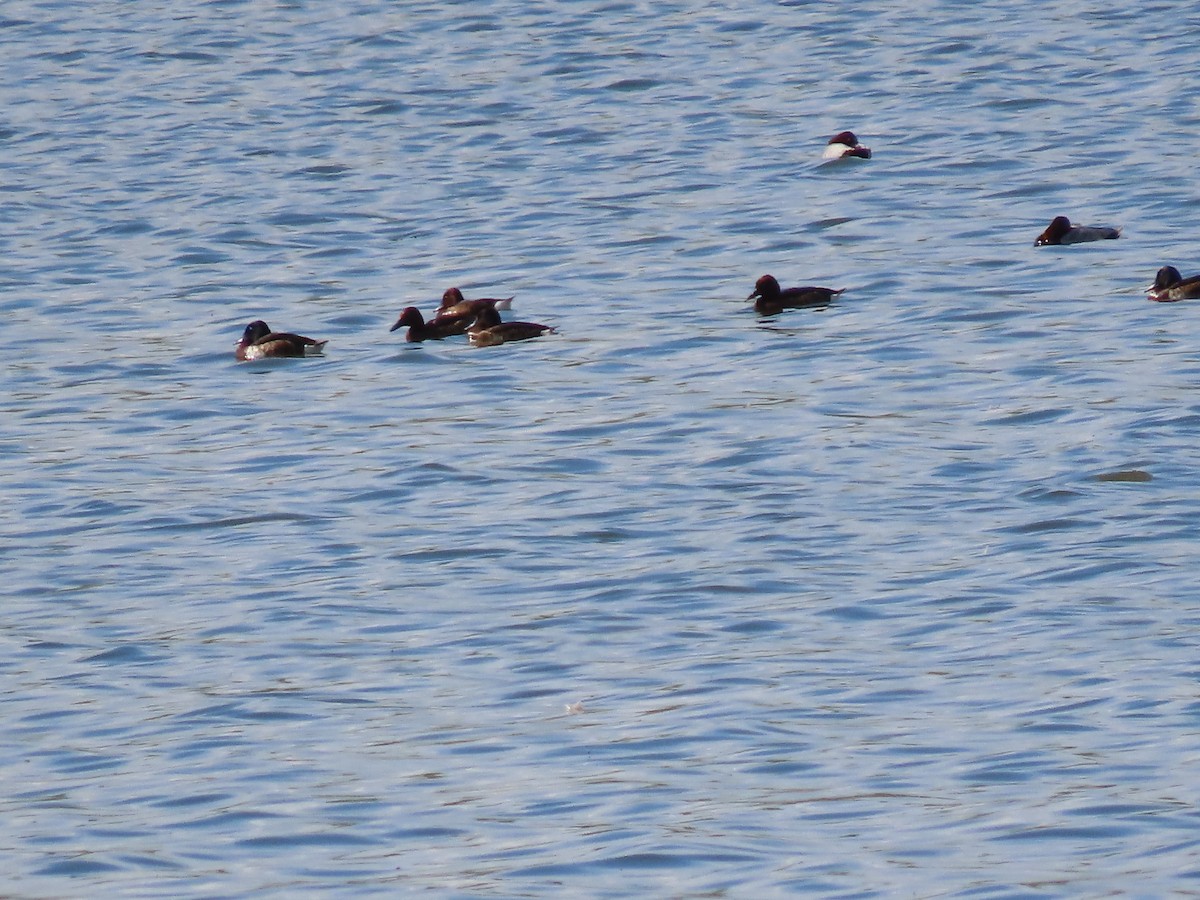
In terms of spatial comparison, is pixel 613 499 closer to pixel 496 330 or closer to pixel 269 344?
pixel 496 330

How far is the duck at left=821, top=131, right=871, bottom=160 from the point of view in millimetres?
25633

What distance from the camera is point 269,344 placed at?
18.5 meters

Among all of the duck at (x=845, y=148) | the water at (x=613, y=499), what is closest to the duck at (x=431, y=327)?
the water at (x=613, y=499)

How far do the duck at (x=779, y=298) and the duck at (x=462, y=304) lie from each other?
2.30 m

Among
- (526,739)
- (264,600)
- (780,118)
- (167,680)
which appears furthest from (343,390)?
(780,118)

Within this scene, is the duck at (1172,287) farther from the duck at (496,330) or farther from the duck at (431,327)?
the duck at (431,327)

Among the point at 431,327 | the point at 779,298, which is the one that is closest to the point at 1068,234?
the point at 779,298

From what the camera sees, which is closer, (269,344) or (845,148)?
(269,344)

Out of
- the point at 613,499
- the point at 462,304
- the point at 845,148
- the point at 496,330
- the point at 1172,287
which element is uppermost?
the point at 845,148

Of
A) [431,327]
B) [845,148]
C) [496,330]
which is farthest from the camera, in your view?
[845,148]

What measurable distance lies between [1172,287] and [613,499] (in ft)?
21.6

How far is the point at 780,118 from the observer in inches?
1142

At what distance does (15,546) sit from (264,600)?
2.22 m

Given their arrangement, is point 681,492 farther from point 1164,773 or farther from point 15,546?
point 1164,773
